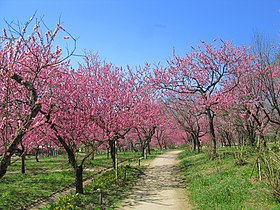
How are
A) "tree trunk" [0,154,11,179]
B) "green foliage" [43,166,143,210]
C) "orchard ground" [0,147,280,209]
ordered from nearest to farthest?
1. "tree trunk" [0,154,11,179]
2. "orchard ground" [0,147,280,209]
3. "green foliage" [43,166,143,210]

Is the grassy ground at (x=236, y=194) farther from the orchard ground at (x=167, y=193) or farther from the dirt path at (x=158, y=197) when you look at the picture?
the dirt path at (x=158, y=197)

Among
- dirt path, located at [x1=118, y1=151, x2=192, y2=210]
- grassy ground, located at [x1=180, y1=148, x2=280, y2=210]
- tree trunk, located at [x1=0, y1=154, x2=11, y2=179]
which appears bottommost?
dirt path, located at [x1=118, y1=151, x2=192, y2=210]

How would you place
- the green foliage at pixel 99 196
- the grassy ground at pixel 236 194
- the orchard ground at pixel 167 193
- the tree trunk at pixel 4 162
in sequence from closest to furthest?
1. the tree trunk at pixel 4 162
2. the grassy ground at pixel 236 194
3. the orchard ground at pixel 167 193
4. the green foliage at pixel 99 196

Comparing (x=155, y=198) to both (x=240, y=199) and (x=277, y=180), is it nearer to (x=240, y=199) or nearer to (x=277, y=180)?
(x=240, y=199)

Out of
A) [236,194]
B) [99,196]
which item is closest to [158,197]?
[99,196]

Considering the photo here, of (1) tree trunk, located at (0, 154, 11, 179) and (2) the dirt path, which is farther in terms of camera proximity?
(2) the dirt path

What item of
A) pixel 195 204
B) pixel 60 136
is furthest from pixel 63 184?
pixel 195 204

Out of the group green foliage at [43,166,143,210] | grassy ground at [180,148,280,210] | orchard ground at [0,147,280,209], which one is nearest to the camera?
grassy ground at [180,148,280,210]

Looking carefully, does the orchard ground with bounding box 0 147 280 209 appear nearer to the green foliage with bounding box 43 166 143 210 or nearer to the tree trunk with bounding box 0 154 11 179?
the green foliage with bounding box 43 166 143 210

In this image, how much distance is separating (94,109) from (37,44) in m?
5.68

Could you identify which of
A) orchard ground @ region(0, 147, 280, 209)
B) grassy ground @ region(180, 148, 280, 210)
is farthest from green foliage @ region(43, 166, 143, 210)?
grassy ground @ region(180, 148, 280, 210)

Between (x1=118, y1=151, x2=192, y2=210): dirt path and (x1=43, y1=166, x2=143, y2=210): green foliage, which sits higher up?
(x1=43, y1=166, x2=143, y2=210): green foliage

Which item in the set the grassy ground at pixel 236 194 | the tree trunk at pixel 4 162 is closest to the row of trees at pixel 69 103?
the tree trunk at pixel 4 162

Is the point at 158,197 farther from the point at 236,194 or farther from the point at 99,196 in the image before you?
the point at 236,194
